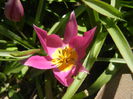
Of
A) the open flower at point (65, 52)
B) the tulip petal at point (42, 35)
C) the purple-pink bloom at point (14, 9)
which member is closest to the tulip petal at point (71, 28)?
the open flower at point (65, 52)

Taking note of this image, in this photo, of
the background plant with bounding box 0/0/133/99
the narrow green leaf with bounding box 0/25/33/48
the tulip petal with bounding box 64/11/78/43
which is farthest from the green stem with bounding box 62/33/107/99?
the narrow green leaf with bounding box 0/25/33/48

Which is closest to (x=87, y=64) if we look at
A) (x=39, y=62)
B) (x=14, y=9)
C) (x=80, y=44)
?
(x=80, y=44)

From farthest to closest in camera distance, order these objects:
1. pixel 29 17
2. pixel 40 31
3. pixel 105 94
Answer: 1. pixel 29 17
2. pixel 105 94
3. pixel 40 31

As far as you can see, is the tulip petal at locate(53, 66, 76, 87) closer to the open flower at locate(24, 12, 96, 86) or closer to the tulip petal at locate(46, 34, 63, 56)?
the open flower at locate(24, 12, 96, 86)

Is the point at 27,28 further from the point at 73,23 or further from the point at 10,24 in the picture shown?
the point at 73,23

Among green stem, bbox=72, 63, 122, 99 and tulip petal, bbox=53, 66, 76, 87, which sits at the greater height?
tulip petal, bbox=53, 66, 76, 87

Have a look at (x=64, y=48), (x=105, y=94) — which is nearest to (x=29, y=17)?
(x=64, y=48)

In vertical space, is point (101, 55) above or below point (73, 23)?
below
